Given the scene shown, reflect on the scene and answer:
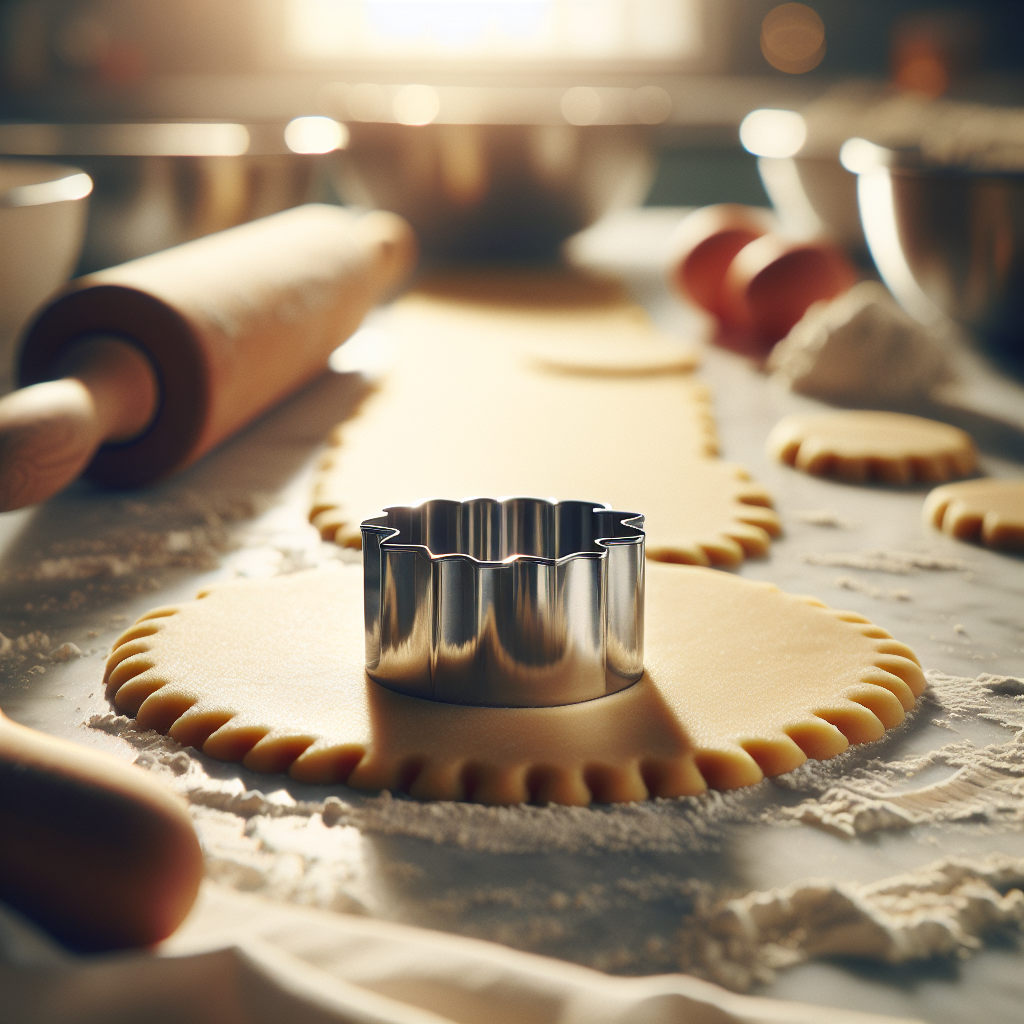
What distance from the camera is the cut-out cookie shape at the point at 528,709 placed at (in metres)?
0.56

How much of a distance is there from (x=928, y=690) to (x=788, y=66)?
5.10 meters

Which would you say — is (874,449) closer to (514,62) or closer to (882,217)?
(882,217)

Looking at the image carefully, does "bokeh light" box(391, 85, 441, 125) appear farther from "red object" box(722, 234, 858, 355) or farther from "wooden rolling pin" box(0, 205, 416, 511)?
"wooden rolling pin" box(0, 205, 416, 511)

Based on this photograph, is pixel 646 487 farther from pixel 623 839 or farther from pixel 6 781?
pixel 6 781

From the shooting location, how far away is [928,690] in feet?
2.27

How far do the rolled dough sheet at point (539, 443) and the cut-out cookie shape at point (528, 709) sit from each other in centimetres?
Answer: 15

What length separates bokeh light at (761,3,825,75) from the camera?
510 centimetres

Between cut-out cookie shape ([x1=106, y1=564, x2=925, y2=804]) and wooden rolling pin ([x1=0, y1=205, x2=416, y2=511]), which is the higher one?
wooden rolling pin ([x1=0, y1=205, x2=416, y2=511])

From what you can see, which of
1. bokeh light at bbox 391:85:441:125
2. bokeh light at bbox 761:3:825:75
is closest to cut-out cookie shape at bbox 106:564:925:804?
bokeh light at bbox 391:85:441:125

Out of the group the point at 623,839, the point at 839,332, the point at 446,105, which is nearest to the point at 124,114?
the point at 446,105

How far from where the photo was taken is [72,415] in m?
0.88

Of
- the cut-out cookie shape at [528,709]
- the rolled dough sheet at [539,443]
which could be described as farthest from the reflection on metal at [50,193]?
the cut-out cookie shape at [528,709]

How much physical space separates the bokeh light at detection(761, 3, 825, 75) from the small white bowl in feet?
14.7

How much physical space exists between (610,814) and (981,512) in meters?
0.56
